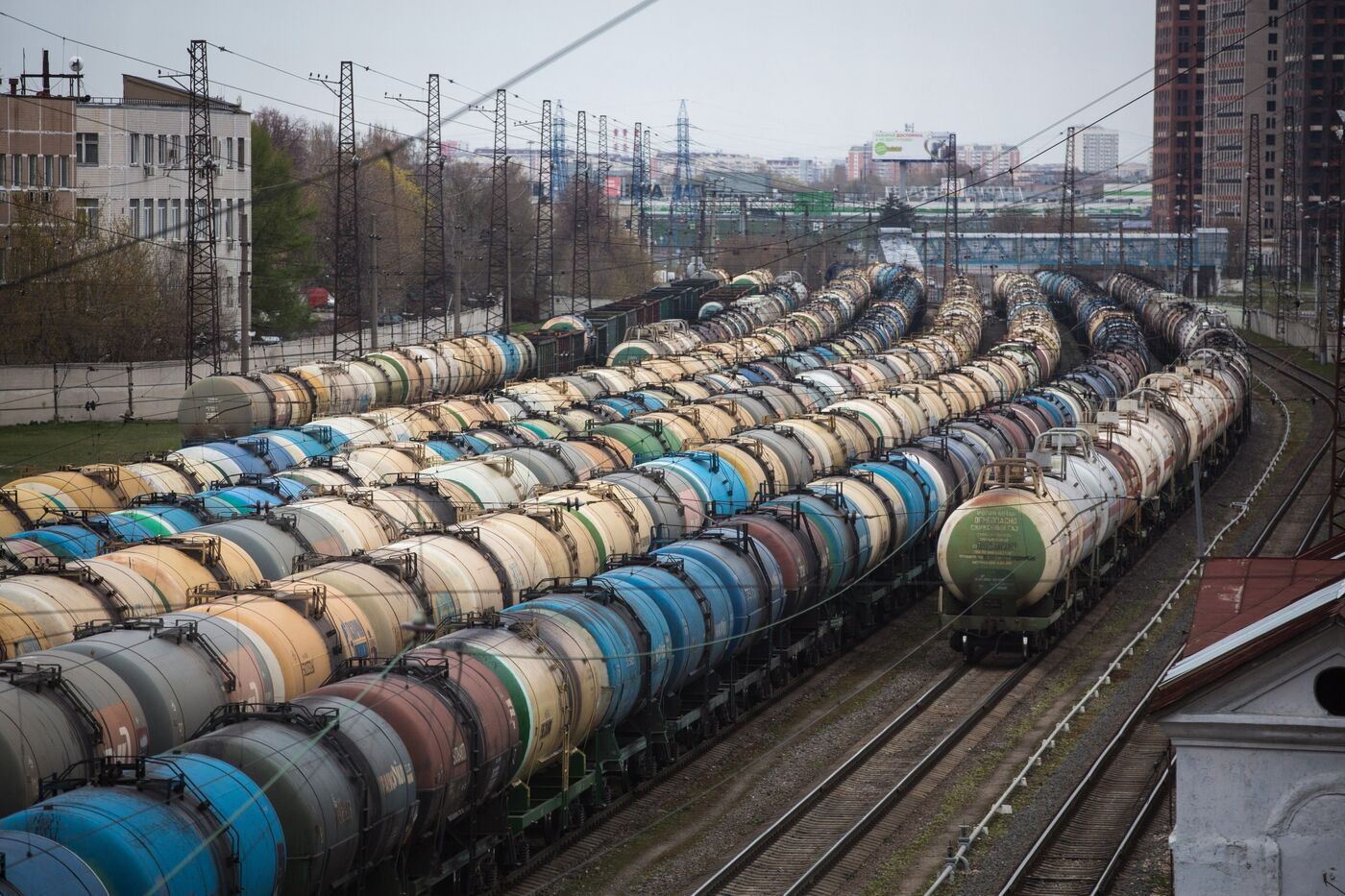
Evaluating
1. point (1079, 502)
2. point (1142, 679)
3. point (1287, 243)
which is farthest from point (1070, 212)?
point (1142, 679)

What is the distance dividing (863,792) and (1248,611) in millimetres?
9861

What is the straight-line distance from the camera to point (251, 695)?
2002 cm

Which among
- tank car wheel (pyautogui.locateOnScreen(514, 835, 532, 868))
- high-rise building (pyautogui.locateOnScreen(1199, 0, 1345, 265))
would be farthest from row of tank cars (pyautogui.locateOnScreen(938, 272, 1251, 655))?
high-rise building (pyautogui.locateOnScreen(1199, 0, 1345, 265))

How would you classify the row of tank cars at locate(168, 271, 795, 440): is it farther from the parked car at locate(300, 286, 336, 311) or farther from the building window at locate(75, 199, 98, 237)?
the parked car at locate(300, 286, 336, 311)

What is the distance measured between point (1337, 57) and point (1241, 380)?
312 feet

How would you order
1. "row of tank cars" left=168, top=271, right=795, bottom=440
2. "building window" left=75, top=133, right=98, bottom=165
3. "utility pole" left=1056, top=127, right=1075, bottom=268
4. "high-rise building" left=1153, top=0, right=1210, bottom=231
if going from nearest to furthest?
"row of tank cars" left=168, top=271, right=795, bottom=440, "building window" left=75, top=133, right=98, bottom=165, "utility pole" left=1056, top=127, right=1075, bottom=268, "high-rise building" left=1153, top=0, right=1210, bottom=231

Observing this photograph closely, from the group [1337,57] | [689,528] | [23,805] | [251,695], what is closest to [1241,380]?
[689,528]

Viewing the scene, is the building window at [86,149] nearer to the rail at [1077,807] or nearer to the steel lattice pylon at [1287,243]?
the rail at [1077,807]

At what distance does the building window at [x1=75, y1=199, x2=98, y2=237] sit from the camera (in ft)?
207

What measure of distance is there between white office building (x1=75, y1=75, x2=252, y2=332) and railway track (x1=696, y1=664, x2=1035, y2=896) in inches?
1709

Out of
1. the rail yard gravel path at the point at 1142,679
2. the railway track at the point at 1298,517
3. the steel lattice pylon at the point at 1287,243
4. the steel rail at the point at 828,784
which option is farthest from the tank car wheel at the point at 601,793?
the steel lattice pylon at the point at 1287,243

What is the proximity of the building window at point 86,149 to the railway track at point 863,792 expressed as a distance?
1997 inches

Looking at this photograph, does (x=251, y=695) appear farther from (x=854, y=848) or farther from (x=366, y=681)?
(x=854, y=848)

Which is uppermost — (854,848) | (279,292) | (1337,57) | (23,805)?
(1337,57)
